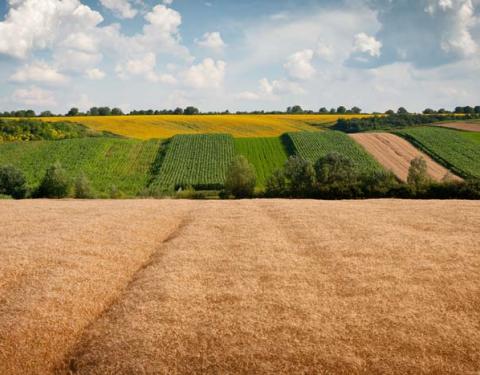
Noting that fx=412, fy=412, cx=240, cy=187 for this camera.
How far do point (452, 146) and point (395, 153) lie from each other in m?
13.8

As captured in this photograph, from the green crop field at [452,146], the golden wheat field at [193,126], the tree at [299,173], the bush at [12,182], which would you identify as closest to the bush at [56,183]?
the bush at [12,182]

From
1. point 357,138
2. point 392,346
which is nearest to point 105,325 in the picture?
point 392,346

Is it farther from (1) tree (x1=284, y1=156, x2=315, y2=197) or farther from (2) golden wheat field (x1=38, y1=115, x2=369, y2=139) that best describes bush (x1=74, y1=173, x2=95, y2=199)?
(2) golden wheat field (x1=38, y1=115, x2=369, y2=139)

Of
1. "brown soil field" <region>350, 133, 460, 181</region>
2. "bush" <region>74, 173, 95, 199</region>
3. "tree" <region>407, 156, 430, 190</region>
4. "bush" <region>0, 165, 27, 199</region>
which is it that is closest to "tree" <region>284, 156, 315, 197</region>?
"tree" <region>407, 156, 430, 190</region>

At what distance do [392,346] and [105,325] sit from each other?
6.60 meters

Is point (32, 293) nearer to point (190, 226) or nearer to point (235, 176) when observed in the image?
point (190, 226)

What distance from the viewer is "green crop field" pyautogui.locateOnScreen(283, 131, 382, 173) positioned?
78.9 metres

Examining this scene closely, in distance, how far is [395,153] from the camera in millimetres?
84062

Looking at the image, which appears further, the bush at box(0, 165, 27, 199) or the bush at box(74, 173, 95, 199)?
the bush at box(0, 165, 27, 199)

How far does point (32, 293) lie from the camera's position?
37.5 ft

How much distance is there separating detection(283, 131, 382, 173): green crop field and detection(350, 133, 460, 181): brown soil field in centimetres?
223

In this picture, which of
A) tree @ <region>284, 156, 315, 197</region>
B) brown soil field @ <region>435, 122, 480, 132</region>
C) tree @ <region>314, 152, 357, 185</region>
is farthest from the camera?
brown soil field @ <region>435, 122, 480, 132</region>

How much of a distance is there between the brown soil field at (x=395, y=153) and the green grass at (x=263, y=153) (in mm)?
18344

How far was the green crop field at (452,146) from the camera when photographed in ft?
245
